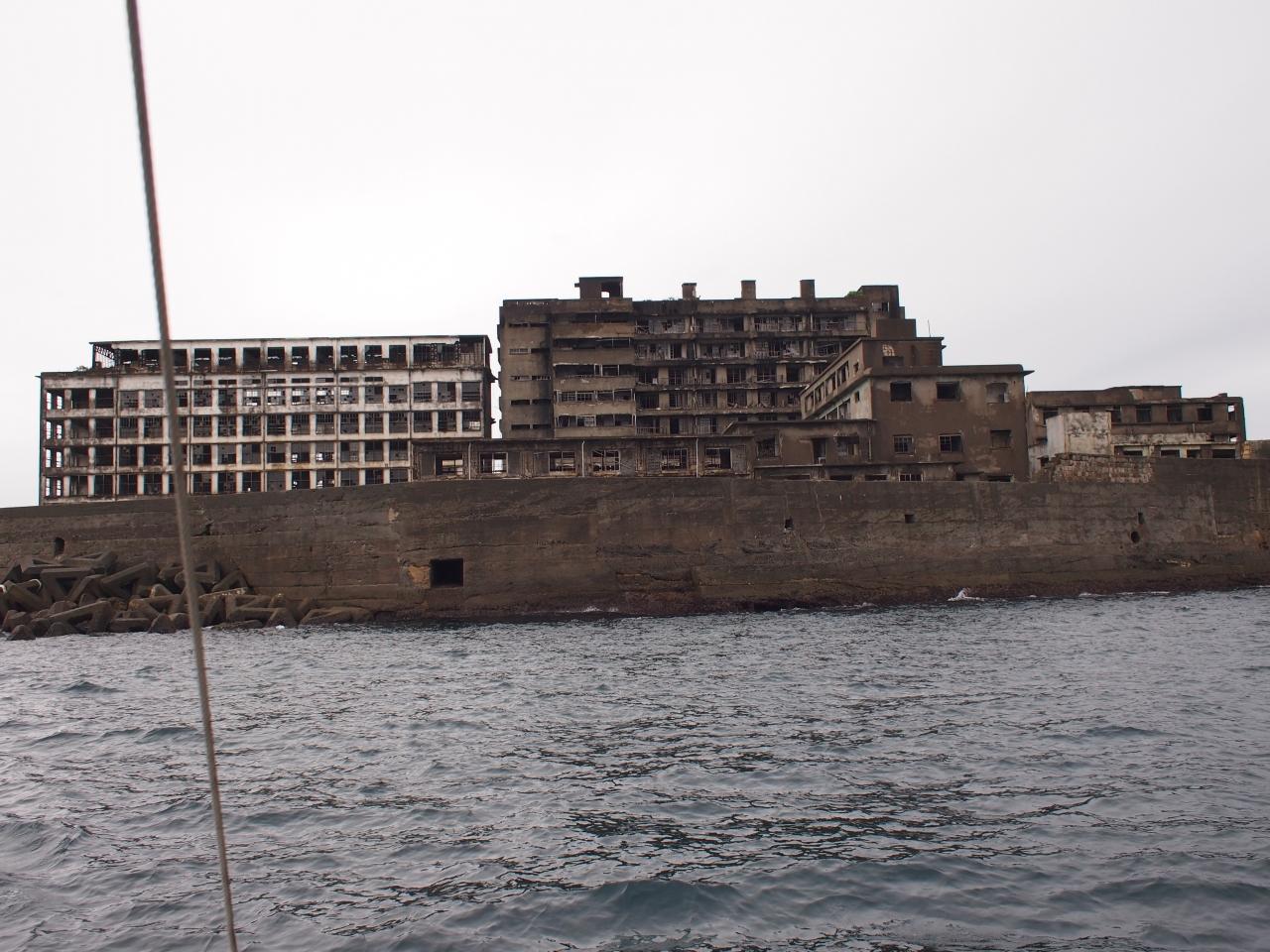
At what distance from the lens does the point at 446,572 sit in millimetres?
29344

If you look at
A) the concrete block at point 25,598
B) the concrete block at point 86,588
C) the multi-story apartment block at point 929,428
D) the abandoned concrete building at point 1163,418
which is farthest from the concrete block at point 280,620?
the abandoned concrete building at point 1163,418

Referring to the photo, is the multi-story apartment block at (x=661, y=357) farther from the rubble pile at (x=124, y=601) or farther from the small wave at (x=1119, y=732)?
the small wave at (x=1119, y=732)

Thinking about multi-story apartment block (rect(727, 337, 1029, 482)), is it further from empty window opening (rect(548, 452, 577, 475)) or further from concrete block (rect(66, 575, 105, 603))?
concrete block (rect(66, 575, 105, 603))

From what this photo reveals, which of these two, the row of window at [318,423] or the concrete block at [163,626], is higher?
the row of window at [318,423]

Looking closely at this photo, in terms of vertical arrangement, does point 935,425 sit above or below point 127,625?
above

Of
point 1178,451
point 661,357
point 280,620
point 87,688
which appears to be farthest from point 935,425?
point 87,688

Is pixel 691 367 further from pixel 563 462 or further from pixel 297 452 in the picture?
pixel 297 452

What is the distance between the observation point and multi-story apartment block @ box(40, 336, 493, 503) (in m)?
60.4

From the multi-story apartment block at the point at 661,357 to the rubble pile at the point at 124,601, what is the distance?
3473cm

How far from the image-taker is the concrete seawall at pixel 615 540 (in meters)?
28.6

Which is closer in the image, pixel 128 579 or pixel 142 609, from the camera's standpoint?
pixel 142 609

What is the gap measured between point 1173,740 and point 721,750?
5123 mm

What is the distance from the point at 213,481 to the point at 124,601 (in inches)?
1435

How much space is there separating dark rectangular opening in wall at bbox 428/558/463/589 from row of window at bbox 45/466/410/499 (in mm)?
32348
